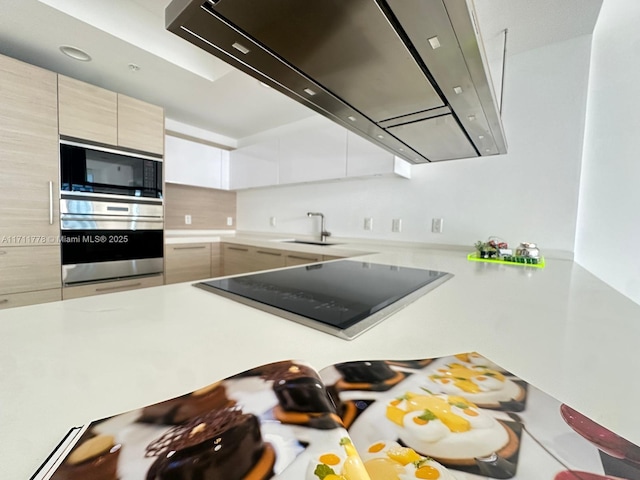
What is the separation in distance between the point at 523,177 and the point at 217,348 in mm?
2095

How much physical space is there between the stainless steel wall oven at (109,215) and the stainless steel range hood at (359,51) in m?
1.90

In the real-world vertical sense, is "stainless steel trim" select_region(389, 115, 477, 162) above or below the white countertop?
above

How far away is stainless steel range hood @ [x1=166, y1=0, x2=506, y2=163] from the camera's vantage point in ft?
1.90

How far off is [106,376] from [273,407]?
0.24 m

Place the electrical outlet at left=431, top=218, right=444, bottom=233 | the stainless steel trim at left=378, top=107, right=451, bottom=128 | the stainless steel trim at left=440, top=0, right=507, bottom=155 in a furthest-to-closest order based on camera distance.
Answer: the electrical outlet at left=431, top=218, right=444, bottom=233
the stainless steel trim at left=378, top=107, right=451, bottom=128
the stainless steel trim at left=440, top=0, right=507, bottom=155

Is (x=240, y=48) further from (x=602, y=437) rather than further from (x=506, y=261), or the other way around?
(x=506, y=261)

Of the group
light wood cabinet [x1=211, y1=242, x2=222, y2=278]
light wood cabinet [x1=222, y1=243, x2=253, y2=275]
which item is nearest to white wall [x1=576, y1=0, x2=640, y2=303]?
light wood cabinet [x1=222, y1=243, x2=253, y2=275]

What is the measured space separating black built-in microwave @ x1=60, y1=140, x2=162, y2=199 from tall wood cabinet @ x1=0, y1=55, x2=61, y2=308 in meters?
0.07

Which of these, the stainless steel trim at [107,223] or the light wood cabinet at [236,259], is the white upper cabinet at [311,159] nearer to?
the light wood cabinet at [236,259]

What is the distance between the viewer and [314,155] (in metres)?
2.47

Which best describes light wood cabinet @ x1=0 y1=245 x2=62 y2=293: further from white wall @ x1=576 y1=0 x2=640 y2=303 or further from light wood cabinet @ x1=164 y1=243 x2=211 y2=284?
white wall @ x1=576 y1=0 x2=640 y2=303

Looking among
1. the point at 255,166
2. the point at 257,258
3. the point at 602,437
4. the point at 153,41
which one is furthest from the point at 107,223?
the point at 602,437

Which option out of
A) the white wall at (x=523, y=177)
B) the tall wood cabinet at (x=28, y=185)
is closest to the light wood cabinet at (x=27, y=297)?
the tall wood cabinet at (x=28, y=185)

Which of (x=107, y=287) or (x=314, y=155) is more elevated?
(x=314, y=155)
